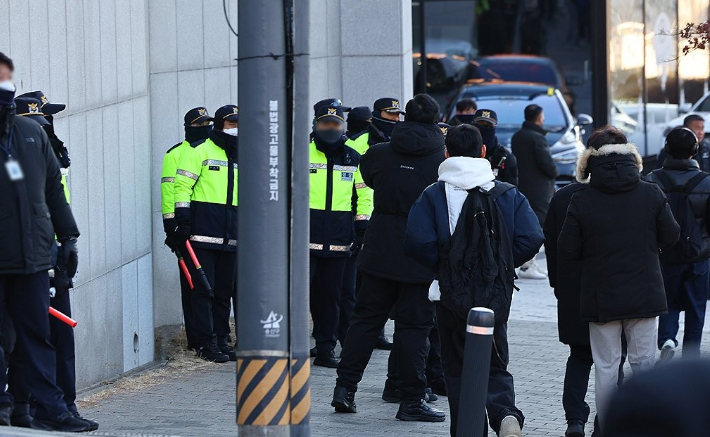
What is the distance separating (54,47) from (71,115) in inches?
17.9

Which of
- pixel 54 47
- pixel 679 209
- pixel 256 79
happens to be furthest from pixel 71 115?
pixel 679 209

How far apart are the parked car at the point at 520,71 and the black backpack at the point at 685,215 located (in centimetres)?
1481

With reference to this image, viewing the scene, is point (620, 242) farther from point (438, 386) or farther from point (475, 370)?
point (438, 386)

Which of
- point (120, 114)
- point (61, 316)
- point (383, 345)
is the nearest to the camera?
point (61, 316)

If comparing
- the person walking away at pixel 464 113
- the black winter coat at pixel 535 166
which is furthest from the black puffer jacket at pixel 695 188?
the black winter coat at pixel 535 166

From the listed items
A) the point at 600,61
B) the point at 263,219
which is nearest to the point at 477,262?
the point at 263,219

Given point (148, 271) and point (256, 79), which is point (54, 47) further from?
point (256, 79)

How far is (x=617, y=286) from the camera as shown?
7.00 metres

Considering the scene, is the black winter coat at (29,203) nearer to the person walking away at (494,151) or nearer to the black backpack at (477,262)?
the black backpack at (477,262)

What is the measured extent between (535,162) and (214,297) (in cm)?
518

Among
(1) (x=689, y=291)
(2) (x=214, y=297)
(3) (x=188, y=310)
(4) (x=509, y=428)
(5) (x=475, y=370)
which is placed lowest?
(4) (x=509, y=428)

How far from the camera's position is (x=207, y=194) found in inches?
393

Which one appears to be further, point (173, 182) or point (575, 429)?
point (173, 182)

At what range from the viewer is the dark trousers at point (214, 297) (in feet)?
33.1
